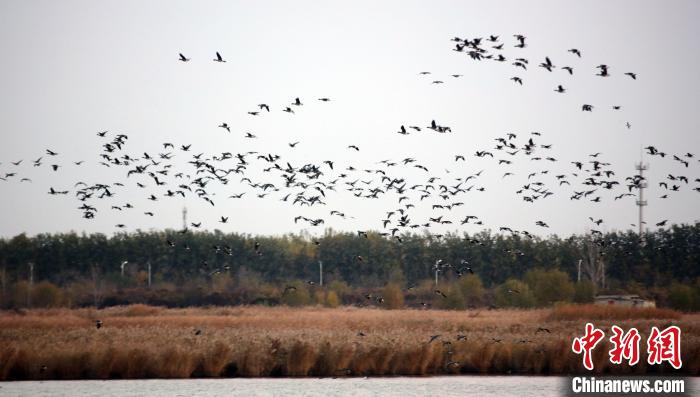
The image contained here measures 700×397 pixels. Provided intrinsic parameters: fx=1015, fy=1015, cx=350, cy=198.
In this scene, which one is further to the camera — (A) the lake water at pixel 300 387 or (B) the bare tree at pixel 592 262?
(B) the bare tree at pixel 592 262

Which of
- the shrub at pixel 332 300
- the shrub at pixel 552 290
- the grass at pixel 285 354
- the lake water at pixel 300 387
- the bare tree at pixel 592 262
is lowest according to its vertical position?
the lake water at pixel 300 387

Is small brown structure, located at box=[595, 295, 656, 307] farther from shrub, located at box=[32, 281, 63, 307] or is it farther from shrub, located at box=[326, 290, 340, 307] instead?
shrub, located at box=[32, 281, 63, 307]

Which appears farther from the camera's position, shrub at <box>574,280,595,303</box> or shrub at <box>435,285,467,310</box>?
shrub at <box>435,285,467,310</box>

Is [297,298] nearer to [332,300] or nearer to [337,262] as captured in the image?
[332,300]

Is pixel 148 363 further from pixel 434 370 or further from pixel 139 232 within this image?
pixel 139 232

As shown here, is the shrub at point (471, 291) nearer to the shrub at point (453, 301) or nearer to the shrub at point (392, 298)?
the shrub at point (453, 301)

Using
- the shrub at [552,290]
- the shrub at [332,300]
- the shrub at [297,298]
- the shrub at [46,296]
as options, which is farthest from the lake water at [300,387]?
the shrub at [46,296]

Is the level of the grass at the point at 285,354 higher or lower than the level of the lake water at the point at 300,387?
higher

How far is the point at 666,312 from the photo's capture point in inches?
2904

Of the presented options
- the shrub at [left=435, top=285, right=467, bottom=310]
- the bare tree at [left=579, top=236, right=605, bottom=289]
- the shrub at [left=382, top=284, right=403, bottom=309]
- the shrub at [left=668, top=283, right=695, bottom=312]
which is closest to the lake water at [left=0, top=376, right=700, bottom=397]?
the shrub at [left=435, top=285, right=467, bottom=310]

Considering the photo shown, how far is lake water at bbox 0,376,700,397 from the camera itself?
42.8 m

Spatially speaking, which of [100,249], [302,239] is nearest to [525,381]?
[100,249]

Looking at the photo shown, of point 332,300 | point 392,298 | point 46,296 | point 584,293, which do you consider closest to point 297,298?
point 332,300

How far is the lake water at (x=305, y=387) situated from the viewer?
42781 millimetres
